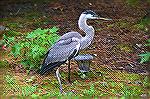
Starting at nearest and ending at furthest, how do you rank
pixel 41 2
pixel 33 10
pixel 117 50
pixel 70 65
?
pixel 70 65 → pixel 117 50 → pixel 33 10 → pixel 41 2

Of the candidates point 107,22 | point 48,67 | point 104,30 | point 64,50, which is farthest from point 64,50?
point 107,22

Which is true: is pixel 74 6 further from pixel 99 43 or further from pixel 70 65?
pixel 70 65

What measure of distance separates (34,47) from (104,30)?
1.67 meters

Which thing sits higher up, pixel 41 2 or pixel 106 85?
pixel 41 2

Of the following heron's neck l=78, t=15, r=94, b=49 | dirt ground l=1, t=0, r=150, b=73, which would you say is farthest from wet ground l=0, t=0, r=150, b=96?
heron's neck l=78, t=15, r=94, b=49

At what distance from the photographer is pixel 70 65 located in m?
6.37

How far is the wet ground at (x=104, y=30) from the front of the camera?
5945mm

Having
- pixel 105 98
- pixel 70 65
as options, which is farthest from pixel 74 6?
pixel 105 98

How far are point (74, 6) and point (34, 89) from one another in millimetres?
3527

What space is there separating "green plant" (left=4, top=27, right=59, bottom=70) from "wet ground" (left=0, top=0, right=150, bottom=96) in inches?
9.5

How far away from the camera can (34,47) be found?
6.17 metres

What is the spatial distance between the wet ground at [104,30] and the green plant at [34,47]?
0.24 meters

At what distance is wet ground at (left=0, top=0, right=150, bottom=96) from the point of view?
5945mm

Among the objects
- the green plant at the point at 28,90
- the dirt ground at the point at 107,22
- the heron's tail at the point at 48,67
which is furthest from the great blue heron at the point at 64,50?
the dirt ground at the point at 107,22
